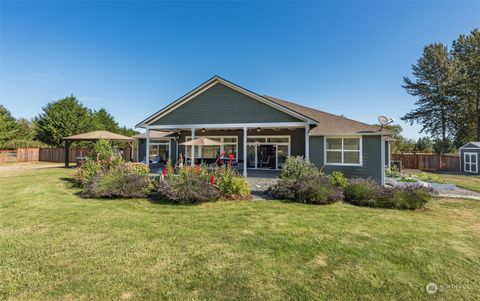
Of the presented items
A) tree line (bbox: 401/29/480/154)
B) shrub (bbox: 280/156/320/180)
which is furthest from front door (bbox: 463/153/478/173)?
shrub (bbox: 280/156/320/180)

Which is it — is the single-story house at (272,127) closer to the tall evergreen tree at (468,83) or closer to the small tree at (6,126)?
the tall evergreen tree at (468,83)

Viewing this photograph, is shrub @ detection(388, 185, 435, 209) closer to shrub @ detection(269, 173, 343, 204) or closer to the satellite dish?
shrub @ detection(269, 173, 343, 204)

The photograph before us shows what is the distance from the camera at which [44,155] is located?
28.6m

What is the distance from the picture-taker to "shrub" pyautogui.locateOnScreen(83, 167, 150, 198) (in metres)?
8.71

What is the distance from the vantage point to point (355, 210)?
7406mm

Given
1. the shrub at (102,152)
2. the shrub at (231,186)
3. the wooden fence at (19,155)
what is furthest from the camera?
the wooden fence at (19,155)

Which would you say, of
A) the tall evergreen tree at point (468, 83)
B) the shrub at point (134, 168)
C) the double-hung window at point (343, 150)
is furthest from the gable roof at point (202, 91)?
the tall evergreen tree at point (468, 83)

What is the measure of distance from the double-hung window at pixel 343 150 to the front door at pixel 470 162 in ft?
54.8

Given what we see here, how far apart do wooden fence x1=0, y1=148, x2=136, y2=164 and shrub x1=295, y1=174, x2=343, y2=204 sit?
24.6 meters

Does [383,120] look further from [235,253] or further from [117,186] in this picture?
[117,186]

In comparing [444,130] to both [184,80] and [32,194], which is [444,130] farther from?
[32,194]

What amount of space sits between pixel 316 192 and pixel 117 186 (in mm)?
7257

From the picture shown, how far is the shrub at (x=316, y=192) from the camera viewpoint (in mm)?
8023

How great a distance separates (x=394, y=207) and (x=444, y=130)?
112 feet
